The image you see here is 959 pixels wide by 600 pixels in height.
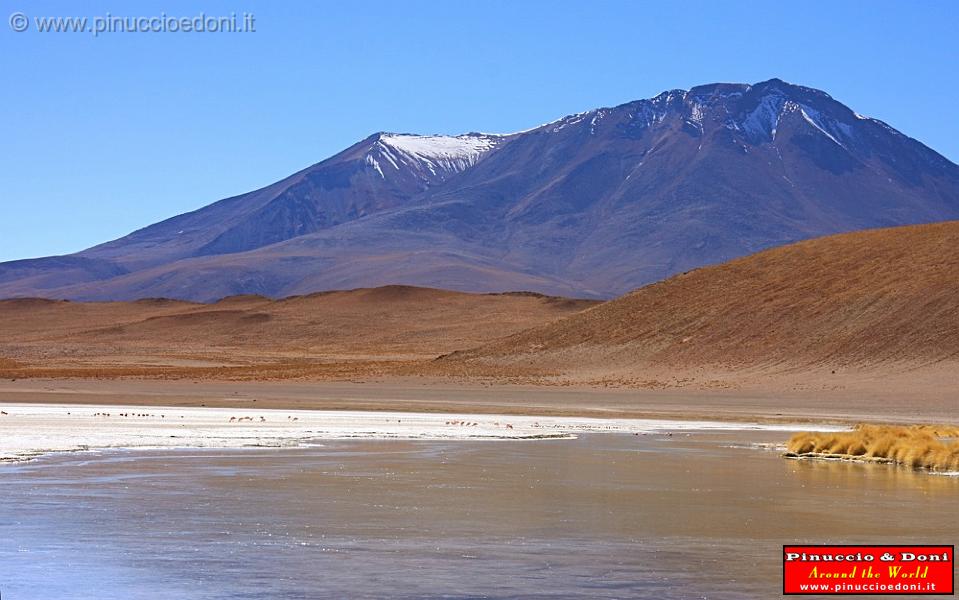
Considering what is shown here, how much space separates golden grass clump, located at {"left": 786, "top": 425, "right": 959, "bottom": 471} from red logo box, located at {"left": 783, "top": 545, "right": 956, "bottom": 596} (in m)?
10.7

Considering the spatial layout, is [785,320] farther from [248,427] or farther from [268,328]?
[268,328]

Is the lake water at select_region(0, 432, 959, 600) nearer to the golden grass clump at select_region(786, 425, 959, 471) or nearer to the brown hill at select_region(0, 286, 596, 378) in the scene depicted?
the golden grass clump at select_region(786, 425, 959, 471)

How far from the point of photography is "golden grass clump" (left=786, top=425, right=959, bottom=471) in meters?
22.8

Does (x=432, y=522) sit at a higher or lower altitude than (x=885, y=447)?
lower

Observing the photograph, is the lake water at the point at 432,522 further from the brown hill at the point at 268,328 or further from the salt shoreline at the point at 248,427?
the brown hill at the point at 268,328

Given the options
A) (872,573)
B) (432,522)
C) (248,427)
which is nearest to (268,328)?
(248,427)

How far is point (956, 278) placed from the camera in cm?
5978

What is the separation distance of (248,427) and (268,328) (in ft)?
265

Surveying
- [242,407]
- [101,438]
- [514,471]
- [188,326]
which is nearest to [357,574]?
[514,471]

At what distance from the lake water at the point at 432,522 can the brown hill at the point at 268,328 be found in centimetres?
4097

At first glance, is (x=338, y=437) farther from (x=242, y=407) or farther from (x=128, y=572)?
(x=128, y=572)

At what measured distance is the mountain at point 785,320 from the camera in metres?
56.2

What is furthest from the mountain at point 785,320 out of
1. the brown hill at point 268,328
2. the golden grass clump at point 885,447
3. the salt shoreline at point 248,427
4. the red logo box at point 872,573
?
the red logo box at point 872,573

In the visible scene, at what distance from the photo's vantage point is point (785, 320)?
62.6 m
